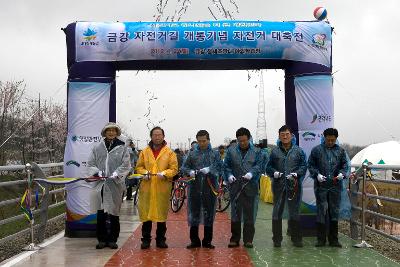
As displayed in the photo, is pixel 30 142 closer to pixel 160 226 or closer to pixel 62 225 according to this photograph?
pixel 62 225

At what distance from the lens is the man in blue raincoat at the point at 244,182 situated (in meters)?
6.95

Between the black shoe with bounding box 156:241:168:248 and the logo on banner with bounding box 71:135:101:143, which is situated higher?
the logo on banner with bounding box 71:135:101:143

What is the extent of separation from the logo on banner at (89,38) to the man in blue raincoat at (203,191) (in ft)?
7.75

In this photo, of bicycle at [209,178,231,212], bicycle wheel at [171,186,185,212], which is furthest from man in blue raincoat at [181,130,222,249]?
bicycle wheel at [171,186,185,212]

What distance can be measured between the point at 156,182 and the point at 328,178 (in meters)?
2.48

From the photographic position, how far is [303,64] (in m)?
7.85

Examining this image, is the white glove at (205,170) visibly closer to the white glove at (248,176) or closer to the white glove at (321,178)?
the white glove at (248,176)

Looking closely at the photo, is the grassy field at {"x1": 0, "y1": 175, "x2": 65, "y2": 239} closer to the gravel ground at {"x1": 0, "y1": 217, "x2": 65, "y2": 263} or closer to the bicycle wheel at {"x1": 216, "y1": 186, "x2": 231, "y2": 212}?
the gravel ground at {"x1": 0, "y1": 217, "x2": 65, "y2": 263}

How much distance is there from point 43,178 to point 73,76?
5.82ft

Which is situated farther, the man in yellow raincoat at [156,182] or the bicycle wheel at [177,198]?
the bicycle wheel at [177,198]

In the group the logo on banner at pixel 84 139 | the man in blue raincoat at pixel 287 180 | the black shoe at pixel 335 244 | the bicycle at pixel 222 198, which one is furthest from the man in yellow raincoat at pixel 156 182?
the bicycle at pixel 222 198

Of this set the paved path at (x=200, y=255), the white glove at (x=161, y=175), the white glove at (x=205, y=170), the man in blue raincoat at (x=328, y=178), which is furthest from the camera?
the man in blue raincoat at (x=328, y=178)

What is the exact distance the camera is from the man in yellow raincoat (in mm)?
6789

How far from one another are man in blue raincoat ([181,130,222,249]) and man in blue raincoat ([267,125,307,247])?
0.89 m
